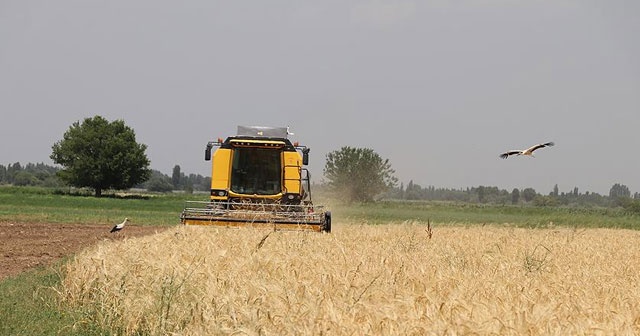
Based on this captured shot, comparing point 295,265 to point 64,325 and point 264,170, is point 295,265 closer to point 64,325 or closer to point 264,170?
point 64,325

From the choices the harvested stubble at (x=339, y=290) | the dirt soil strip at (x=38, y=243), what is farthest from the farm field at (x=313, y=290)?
the dirt soil strip at (x=38, y=243)

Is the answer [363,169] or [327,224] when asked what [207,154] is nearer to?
[327,224]

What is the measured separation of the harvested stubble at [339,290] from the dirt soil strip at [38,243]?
444 cm

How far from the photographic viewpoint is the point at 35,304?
9.13 metres

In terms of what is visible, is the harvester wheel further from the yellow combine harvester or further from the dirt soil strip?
the dirt soil strip

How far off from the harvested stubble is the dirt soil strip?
14.6 ft

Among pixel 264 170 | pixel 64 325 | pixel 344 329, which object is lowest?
pixel 64 325

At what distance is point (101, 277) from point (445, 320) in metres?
5.19

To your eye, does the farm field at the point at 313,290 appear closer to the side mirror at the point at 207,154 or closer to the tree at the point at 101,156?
the side mirror at the point at 207,154

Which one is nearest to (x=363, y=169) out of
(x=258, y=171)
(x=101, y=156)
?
(x=101, y=156)

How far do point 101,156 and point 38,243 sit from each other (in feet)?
230

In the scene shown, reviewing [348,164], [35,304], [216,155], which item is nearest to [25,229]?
[216,155]

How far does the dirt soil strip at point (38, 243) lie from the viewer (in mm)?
14766

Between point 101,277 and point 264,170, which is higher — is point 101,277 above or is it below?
below
